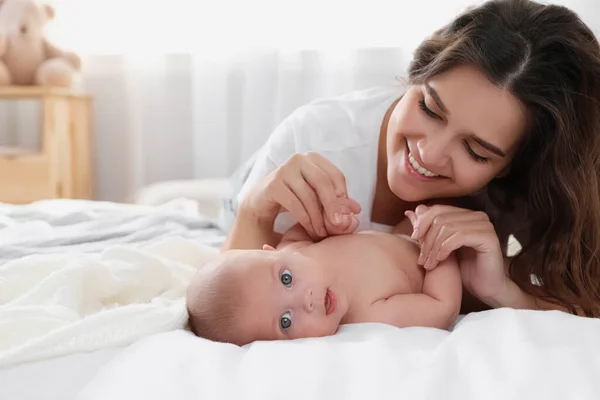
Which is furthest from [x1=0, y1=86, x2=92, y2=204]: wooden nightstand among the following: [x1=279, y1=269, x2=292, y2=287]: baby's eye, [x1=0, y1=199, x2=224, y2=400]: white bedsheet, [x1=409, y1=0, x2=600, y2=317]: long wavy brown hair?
A: [x1=279, y1=269, x2=292, y2=287]: baby's eye

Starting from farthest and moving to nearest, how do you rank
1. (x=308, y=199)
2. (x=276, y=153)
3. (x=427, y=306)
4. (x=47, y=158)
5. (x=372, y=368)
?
(x=47, y=158) < (x=276, y=153) < (x=308, y=199) < (x=427, y=306) < (x=372, y=368)

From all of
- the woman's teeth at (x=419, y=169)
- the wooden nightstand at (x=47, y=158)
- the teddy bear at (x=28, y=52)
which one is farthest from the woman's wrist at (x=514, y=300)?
the teddy bear at (x=28, y=52)

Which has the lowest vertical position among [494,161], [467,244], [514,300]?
[514,300]

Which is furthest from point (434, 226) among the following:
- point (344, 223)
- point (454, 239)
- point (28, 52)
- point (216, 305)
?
point (28, 52)

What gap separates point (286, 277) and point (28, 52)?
2177mm

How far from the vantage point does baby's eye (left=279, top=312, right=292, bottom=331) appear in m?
0.97

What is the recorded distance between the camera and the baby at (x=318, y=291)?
37.7 inches

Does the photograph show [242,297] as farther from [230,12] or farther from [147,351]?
[230,12]

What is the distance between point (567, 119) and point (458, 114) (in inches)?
8.3

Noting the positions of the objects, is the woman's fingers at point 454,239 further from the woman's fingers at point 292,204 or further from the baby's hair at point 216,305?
the baby's hair at point 216,305

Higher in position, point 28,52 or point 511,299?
point 28,52

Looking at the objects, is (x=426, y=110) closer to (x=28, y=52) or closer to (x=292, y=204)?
(x=292, y=204)

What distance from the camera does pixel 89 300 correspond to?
1.05m

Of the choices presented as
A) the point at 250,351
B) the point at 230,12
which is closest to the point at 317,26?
the point at 230,12
